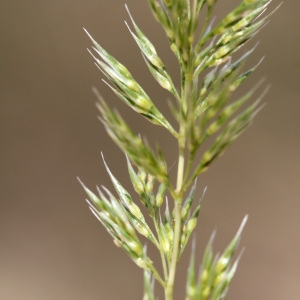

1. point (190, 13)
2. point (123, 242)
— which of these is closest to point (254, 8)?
point (190, 13)

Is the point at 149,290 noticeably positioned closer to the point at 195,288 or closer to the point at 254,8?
the point at 195,288

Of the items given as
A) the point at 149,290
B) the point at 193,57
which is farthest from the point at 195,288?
the point at 193,57

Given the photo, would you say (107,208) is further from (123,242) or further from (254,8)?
(254,8)

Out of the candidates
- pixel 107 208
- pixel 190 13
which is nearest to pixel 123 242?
pixel 107 208

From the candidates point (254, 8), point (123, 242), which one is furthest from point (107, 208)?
point (254, 8)

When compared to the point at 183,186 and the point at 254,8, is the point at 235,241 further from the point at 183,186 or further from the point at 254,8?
the point at 254,8

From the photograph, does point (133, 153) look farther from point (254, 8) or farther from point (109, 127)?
point (254, 8)
